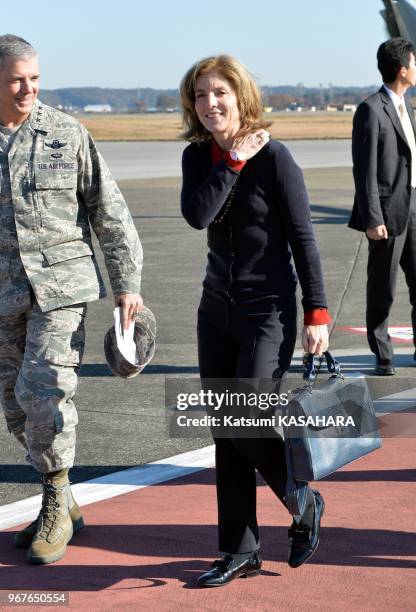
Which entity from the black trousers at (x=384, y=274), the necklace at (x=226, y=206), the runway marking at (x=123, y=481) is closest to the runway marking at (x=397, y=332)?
the black trousers at (x=384, y=274)

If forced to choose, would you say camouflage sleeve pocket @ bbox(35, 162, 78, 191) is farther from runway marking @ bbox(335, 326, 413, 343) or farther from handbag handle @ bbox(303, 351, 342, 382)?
runway marking @ bbox(335, 326, 413, 343)

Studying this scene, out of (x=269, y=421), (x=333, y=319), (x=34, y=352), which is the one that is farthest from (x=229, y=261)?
(x=333, y=319)

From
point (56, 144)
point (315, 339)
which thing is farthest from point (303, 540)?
point (56, 144)

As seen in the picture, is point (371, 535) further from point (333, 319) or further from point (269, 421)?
point (333, 319)

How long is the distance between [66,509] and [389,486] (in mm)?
1567

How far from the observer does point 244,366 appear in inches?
154

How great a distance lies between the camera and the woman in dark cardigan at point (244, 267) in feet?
12.7

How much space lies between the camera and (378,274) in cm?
752

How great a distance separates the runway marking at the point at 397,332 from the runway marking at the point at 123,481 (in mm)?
3325

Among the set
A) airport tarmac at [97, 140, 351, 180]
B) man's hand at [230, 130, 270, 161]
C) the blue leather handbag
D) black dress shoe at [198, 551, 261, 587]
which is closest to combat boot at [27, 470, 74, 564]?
black dress shoe at [198, 551, 261, 587]

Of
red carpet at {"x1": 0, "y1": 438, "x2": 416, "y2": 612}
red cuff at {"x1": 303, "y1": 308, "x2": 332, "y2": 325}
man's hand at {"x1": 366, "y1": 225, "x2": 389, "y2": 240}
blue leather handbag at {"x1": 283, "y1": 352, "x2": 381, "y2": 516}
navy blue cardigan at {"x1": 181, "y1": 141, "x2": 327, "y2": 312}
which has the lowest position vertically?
red carpet at {"x1": 0, "y1": 438, "x2": 416, "y2": 612}

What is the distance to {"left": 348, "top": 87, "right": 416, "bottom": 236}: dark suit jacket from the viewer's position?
7207 millimetres

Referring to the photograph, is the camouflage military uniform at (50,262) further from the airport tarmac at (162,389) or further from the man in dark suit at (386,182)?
the man in dark suit at (386,182)

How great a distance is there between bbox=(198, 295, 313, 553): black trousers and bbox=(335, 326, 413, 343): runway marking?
494 cm
